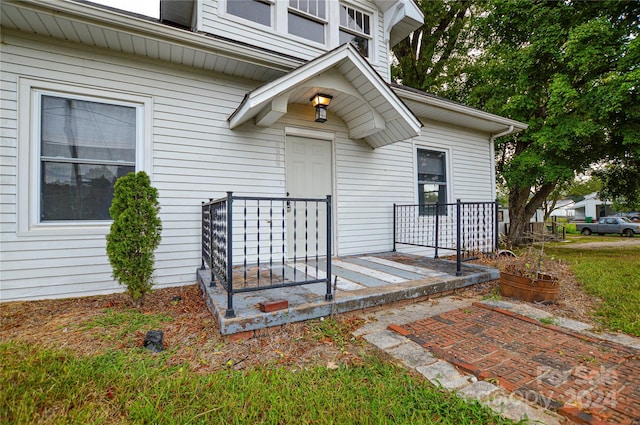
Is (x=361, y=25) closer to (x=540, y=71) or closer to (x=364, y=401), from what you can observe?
(x=540, y=71)

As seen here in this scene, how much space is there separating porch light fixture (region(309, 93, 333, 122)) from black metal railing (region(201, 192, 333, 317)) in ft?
4.38

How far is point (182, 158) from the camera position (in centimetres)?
400

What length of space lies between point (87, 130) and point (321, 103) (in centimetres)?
307

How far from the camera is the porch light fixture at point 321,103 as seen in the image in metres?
4.38

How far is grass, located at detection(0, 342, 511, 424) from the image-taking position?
4.88 feet

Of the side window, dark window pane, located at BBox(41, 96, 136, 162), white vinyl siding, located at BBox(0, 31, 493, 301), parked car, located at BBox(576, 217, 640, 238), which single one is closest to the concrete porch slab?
white vinyl siding, located at BBox(0, 31, 493, 301)

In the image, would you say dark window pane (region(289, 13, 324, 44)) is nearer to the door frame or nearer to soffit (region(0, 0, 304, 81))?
soffit (region(0, 0, 304, 81))

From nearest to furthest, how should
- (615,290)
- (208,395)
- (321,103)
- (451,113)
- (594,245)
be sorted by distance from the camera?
(208,395) < (615,290) < (321,103) < (451,113) < (594,245)

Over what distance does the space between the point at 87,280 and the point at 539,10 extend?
438 inches

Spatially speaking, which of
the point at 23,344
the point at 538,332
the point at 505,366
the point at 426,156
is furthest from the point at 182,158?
the point at 426,156

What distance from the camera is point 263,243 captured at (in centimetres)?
459

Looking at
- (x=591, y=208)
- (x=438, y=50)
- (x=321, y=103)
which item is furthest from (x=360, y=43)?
(x=591, y=208)

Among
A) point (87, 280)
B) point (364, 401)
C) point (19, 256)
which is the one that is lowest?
point (364, 401)

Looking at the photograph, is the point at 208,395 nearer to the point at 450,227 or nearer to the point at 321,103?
the point at 321,103
